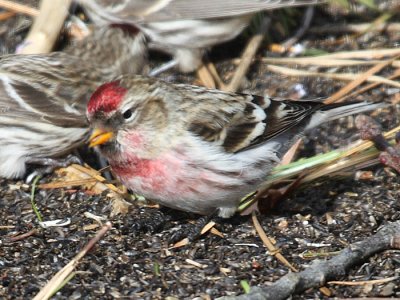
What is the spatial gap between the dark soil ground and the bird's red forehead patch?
542mm

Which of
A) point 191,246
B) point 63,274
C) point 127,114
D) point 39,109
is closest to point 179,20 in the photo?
A: point 39,109

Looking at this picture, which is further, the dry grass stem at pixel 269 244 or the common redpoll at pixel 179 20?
the common redpoll at pixel 179 20

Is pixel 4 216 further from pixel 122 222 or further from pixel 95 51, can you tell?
pixel 95 51

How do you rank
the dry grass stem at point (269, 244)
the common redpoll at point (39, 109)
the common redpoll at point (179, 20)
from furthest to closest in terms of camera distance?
the common redpoll at point (179, 20)
the common redpoll at point (39, 109)
the dry grass stem at point (269, 244)

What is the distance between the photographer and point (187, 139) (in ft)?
12.6

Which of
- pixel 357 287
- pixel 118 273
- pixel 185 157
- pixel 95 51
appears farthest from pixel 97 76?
pixel 357 287

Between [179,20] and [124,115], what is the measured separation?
2.08 meters

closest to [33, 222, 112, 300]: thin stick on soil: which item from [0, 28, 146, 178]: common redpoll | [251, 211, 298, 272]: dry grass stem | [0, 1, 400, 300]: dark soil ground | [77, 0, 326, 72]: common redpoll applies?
[0, 1, 400, 300]: dark soil ground

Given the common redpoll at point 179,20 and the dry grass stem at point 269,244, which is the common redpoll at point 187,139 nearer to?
the dry grass stem at point 269,244

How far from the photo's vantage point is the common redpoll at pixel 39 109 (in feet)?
15.0

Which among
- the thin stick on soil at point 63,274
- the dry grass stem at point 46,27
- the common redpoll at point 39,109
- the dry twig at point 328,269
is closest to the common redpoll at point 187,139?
the thin stick on soil at point 63,274

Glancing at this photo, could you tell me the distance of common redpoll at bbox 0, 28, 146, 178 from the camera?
15.0 feet

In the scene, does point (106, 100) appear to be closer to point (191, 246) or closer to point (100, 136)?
point (100, 136)

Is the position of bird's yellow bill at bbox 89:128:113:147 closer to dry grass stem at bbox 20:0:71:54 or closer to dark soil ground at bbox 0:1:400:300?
dark soil ground at bbox 0:1:400:300
